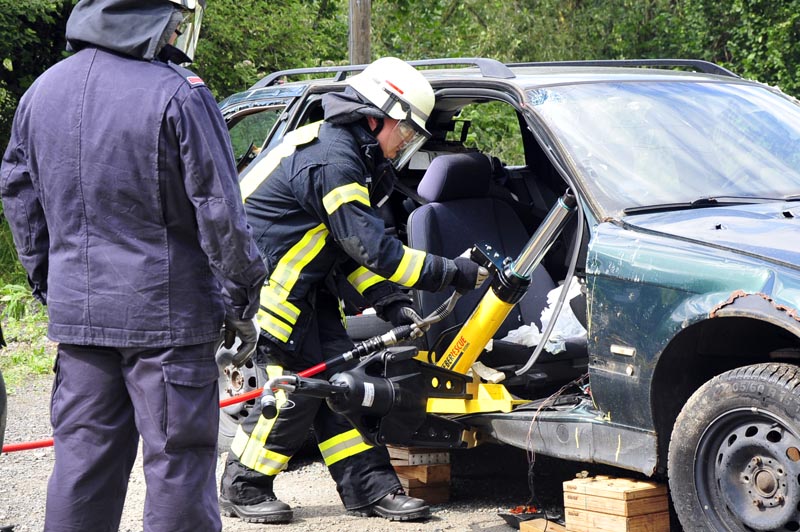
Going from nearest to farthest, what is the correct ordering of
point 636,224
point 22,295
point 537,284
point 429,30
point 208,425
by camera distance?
1. point 208,425
2. point 636,224
3. point 537,284
4. point 22,295
5. point 429,30

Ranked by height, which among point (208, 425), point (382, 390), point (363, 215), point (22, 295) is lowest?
point (22, 295)

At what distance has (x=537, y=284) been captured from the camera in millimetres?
5496

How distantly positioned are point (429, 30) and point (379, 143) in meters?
11.9

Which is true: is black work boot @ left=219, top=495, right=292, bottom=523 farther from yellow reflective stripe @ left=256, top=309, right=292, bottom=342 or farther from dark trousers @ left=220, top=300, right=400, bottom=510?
yellow reflective stripe @ left=256, top=309, right=292, bottom=342

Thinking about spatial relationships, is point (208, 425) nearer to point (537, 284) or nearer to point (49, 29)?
point (537, 284)

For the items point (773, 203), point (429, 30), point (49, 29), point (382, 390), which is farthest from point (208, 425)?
point (429, 30)

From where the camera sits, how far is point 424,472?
509 centimetres

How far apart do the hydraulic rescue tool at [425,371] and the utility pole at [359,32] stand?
500 centimetres

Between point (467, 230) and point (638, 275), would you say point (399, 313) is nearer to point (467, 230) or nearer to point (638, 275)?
point (467, 230)

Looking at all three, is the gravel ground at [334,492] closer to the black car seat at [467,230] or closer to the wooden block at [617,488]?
the wooden block at [617,488]

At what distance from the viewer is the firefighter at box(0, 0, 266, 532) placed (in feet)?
10.3

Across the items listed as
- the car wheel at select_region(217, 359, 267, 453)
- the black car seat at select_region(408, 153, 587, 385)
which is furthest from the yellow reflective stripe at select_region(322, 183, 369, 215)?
the car wheel at select_region(217, 359, 267, 453)

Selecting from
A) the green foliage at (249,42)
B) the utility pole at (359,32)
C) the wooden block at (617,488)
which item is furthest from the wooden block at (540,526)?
the green foliage at (249,42)

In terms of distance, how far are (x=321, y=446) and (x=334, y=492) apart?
1.45 feet
